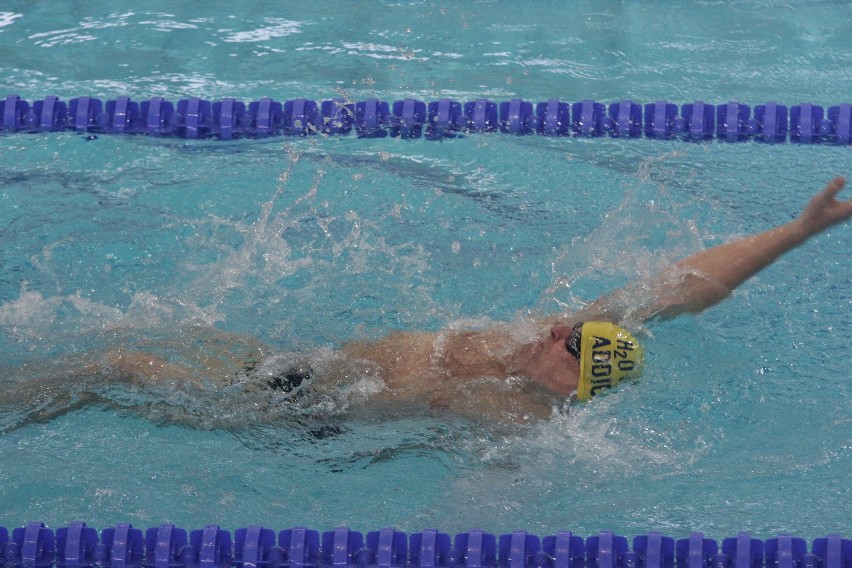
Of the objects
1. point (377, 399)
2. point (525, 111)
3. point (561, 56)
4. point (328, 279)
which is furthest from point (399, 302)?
point (561, 56)

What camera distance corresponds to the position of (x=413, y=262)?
13.4 feet

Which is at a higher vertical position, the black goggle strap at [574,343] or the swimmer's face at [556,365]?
the black goggle strap at [574,343]

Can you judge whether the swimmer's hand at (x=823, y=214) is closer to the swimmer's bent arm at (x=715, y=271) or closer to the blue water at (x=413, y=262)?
the swimmer's bent arm at (x=715, y=271)

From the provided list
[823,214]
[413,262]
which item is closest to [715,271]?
[823,214]

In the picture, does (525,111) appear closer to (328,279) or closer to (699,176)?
(699,176)

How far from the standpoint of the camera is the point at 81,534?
2904mm

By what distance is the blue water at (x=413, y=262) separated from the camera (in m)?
3.28

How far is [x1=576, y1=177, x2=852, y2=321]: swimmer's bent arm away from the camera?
3.40 m

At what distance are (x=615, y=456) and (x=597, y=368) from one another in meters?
0.36

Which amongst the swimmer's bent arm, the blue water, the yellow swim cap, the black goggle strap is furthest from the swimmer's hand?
the black goggle strap

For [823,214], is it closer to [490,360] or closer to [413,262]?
[490,360]

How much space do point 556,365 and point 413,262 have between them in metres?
1.00

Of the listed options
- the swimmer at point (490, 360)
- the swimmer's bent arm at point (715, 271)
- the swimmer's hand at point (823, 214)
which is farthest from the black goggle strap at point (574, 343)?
the swimmer's hand at point (823, 214)

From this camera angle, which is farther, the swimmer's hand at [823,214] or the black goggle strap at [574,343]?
the swimmer's hand at [823,214]
